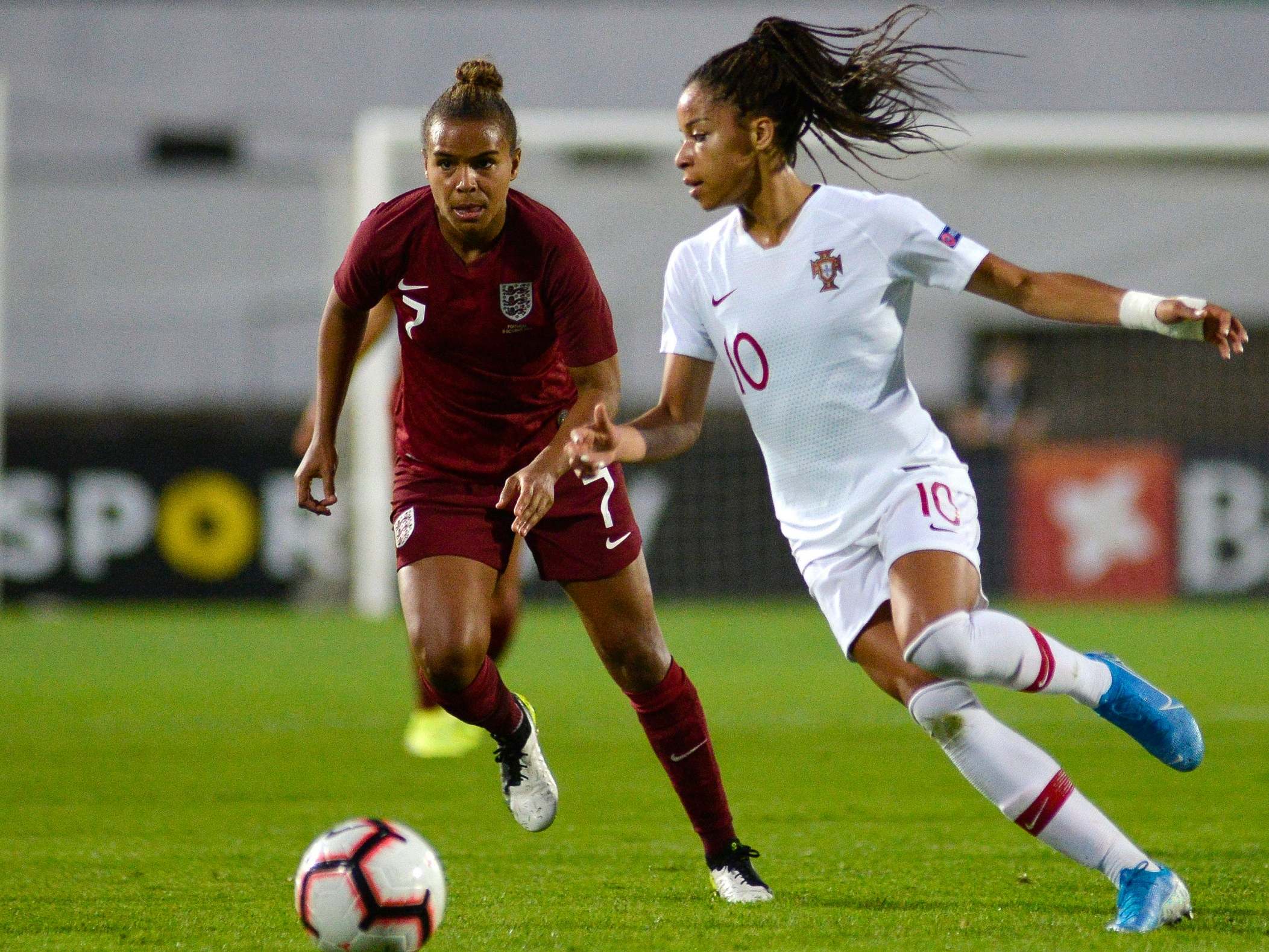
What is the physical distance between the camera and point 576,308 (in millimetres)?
4148

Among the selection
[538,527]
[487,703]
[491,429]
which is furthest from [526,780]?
[491,429]

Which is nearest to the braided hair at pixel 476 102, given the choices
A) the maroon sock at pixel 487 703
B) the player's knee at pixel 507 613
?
the maroon sock at pixel 487 703

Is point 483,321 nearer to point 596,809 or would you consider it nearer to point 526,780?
point 526,780

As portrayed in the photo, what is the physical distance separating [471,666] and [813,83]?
1.63 metres

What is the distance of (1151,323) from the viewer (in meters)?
3.56

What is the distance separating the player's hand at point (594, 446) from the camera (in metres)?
3.60

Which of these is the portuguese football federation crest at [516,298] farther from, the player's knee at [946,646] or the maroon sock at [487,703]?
the player's knee at [946,646]

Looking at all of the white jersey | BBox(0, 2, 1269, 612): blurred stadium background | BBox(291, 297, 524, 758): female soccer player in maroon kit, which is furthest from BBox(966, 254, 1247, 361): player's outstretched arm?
BBox(0, 2, 1269, 612): blurred stadium background

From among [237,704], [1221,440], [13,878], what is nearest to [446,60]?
[1221,440]

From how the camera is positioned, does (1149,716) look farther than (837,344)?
No

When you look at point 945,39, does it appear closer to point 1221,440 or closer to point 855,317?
point 1221,440

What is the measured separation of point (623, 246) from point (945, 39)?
4.77 metres

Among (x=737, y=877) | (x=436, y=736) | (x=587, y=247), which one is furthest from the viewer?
(x=587, y=247)

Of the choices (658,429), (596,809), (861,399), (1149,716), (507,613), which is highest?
(861,399)
